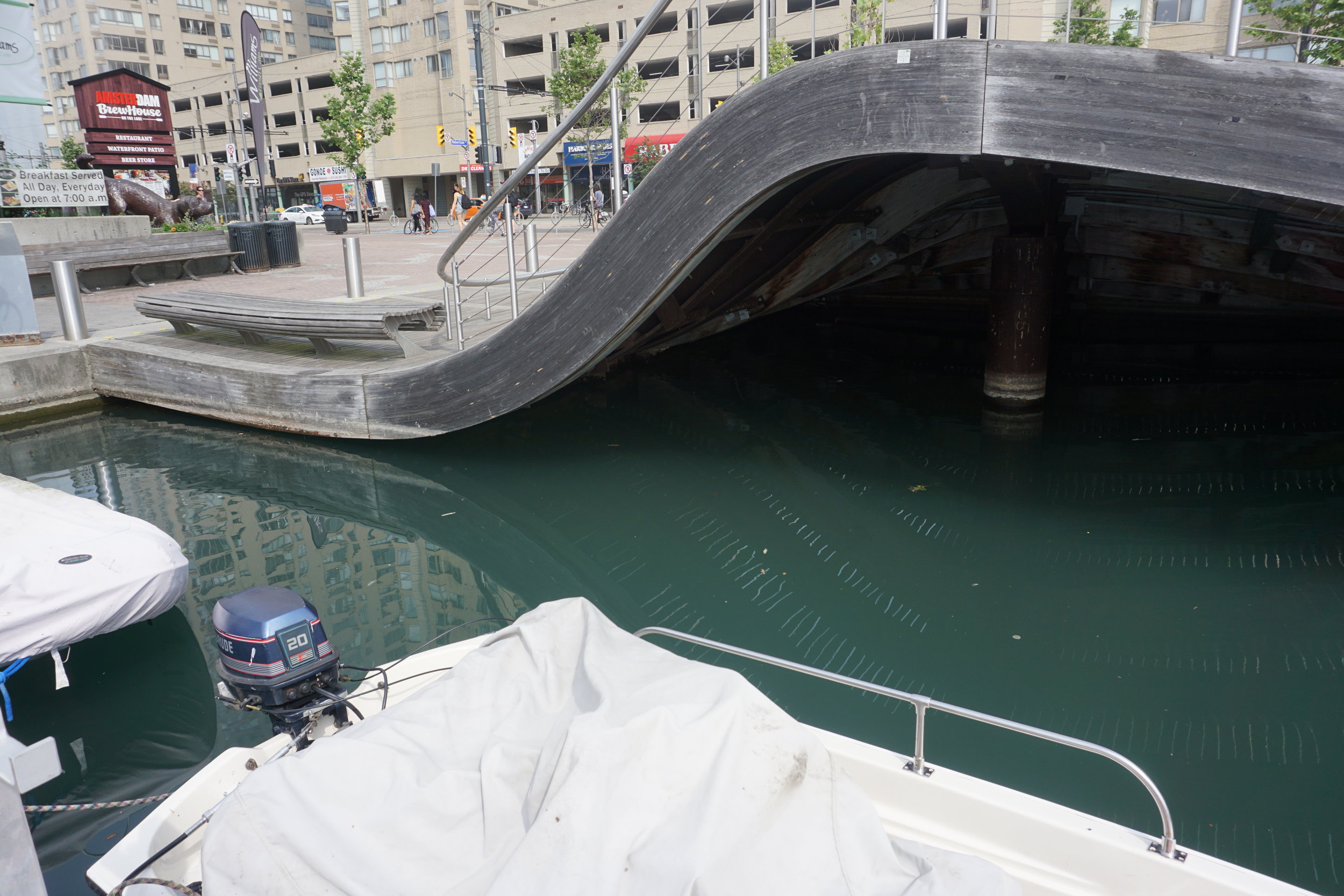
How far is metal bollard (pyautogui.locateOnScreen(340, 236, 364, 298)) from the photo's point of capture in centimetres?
1295

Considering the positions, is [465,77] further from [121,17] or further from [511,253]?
[511,253]

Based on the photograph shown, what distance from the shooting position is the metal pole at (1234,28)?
505 centimetres

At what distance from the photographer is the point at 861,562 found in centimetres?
671

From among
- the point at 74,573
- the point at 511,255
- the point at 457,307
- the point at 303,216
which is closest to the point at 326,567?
the point at 74,573

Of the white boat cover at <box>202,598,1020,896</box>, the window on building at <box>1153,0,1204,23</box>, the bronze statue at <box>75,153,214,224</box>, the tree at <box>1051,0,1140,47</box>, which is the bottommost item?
the white boat cover at <box>202,598,1020,896</box>

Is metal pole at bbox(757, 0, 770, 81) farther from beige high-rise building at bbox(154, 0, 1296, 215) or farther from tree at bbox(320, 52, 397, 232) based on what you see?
tree at bbox(320, 52, 397, 232)

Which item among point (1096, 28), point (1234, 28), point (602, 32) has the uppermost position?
point (602, 32)

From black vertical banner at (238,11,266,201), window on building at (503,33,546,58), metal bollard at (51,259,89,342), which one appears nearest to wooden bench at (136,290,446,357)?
metal bollard at (51,259,89,342)

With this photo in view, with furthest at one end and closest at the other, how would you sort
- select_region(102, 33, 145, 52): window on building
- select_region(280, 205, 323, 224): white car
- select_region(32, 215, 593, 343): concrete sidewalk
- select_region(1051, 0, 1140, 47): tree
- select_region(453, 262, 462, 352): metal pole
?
select_region(102, 33, 145, 52): window on building, select_region(280, 205, 323, 224): white car, select_region(32, 215, 593, 343): concrete sidewalk, select_region(453, 262, 462, 352): metal pole, select_region(1051, 0, 1140, 47): tree

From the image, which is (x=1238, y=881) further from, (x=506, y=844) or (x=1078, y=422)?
(x=1078, y=422)

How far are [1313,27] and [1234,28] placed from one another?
1035 centimetres

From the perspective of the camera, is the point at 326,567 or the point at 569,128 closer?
the point at 326,567

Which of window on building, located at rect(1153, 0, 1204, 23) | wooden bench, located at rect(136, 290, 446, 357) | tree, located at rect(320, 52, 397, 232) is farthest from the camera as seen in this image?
tree, located at rect(320, 52, 397, 232)

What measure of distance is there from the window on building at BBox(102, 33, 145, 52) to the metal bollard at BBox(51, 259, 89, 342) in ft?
265
